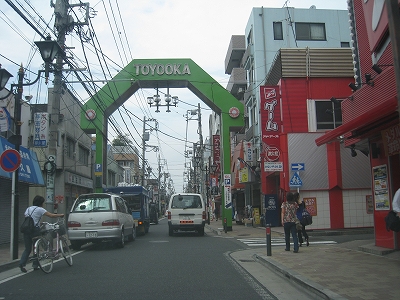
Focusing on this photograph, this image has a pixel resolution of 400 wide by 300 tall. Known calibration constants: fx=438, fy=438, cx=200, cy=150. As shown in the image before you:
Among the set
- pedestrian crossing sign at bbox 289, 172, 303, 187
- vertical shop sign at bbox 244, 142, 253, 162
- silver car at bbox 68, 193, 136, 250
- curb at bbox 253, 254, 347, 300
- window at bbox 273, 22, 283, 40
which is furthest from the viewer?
window at bbox 273, 22, 283, 40

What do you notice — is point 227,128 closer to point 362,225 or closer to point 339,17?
point 362,225

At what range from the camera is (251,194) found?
33719mm

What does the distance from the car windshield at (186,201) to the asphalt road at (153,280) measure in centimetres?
846

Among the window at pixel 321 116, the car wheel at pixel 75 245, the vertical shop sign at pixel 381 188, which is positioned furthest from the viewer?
the window at pixel 321 116

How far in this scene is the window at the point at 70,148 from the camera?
2898 centimetres

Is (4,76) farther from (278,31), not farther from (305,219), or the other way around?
(278,31)

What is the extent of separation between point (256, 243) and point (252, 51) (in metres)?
19.1

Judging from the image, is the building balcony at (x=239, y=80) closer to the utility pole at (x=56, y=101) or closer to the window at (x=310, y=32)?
the window at (x=310, y=32)

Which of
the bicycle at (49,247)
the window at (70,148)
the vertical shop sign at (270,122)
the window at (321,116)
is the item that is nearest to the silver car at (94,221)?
the bicycle at (49,247)

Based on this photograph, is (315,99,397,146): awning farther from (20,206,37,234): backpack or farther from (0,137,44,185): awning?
(0,137,44,185): awning

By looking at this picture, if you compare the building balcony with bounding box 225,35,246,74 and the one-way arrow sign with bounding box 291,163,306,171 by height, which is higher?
the building balcony with bounding box 225,35,246,74

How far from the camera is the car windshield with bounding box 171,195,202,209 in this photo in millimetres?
21391

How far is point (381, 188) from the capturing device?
39.8ft

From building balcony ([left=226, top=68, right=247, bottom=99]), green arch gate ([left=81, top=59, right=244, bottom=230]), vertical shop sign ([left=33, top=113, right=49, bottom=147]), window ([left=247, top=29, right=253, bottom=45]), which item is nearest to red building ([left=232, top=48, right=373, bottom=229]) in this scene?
green arch gate ([left=81, top=59, right=244, bottom=230])
